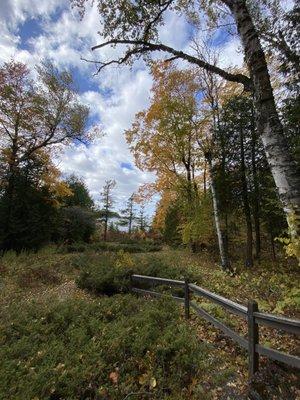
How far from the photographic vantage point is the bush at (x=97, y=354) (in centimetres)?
405

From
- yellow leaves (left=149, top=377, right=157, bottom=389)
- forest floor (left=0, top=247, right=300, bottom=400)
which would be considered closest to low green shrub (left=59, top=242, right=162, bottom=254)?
forest floor (left=0, top=247, right=300, bottom=400)

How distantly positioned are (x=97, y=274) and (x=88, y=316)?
2.95 metres

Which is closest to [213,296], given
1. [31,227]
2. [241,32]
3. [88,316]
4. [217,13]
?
[88,316]

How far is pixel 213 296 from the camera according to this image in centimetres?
534

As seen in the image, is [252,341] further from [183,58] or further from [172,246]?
[172,246]

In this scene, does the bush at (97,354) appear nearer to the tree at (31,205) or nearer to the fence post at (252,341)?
the fence post at (252,341)

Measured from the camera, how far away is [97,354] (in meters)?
4.75

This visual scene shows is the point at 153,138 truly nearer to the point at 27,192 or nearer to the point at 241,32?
the point at 27,192

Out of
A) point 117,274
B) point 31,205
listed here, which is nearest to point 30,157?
point 31,205

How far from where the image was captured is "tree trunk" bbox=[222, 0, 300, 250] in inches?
133

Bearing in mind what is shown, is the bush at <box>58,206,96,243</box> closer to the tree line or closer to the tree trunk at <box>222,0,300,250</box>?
the tree line

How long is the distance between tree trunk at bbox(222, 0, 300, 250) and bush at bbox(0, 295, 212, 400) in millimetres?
2809

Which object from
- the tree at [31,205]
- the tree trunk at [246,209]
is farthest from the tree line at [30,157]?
the tree trunk at [246,209]

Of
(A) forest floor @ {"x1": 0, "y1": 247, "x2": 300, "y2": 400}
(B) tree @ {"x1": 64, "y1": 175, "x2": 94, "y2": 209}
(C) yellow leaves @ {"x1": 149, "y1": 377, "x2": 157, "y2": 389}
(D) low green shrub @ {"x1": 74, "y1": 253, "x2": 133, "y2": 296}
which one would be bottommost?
(C) yellow leaves @ {"x1": 149, "y1": 377, "x2": 157, "y2": 389}
